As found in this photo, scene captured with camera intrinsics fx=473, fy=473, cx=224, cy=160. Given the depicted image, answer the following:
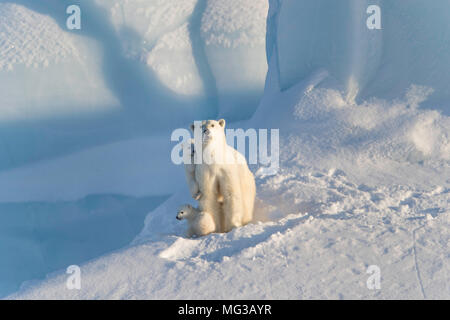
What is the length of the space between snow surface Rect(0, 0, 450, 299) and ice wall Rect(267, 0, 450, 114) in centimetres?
1

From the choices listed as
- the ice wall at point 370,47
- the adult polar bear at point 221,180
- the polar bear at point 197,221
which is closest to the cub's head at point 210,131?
the adult polar bear at point 221,180

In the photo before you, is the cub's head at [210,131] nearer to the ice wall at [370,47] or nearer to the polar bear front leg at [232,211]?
the polar bear front leg at [232,211]

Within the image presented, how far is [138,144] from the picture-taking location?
19.7 feet

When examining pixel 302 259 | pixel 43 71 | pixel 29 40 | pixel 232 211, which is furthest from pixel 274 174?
pixel 29 40

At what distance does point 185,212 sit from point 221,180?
359mm

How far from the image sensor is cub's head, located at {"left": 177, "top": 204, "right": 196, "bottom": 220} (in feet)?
10.1

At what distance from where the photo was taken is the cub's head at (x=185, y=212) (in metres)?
3.07

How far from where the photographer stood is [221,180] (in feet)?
9.60

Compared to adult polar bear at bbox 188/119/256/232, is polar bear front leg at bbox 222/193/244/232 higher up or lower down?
lower down

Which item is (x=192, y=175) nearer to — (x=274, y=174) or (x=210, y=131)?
(x=210, y=131)

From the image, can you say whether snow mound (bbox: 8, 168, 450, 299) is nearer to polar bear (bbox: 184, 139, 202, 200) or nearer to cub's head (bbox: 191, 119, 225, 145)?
polar bear (bbox: 184, 139, 202, 200)

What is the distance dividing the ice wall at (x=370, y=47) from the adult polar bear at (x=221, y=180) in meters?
1.83

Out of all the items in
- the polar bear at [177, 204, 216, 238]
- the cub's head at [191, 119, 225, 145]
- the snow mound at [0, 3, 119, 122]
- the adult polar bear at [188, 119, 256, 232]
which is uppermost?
the snow mound at [0, 3, 119, 122]

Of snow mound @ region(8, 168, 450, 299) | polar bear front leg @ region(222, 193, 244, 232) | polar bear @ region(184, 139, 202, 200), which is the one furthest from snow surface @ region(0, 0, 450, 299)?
polar bear @ region(184, 139, 202, 200)
